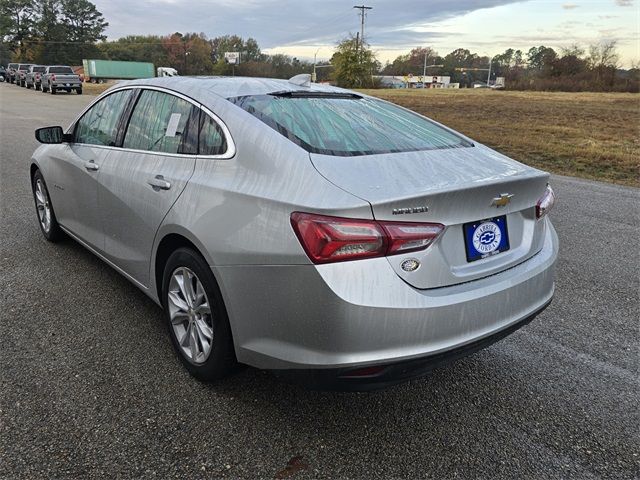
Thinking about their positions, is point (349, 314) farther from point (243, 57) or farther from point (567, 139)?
point (243, 57)

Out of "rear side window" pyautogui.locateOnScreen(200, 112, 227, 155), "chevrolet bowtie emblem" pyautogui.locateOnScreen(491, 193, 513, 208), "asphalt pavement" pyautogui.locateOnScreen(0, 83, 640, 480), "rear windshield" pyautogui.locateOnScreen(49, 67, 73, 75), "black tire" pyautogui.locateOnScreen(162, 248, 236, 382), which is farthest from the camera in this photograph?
"rear windshield" pyautogui.locateOnScreen(49, 67, 73, 75)

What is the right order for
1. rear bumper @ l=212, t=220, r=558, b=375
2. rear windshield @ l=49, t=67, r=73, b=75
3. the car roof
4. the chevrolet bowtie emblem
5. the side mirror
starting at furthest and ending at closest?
rear windshield @ l=49, t=67, r=73, b=75
the side mirror
the car roof
the chevrolet bowtie emblem
rear bumper @ l=212, t=220, r=558, b=375

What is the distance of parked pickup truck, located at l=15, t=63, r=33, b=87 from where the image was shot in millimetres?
46562

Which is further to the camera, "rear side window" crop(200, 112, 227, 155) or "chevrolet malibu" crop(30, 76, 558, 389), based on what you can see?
"rear side window" crop(200, 112, 227, 155)

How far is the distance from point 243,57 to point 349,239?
396ft

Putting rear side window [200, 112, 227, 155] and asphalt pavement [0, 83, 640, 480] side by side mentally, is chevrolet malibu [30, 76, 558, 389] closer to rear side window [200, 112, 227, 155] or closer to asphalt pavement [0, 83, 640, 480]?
rear side window [200, 112, 227, 155]

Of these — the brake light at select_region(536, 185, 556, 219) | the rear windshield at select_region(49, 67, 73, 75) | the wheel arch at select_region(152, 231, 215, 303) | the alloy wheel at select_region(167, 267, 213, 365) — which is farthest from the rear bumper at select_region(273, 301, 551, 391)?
the rear windshield at select_region(49, 67, 73, 75)

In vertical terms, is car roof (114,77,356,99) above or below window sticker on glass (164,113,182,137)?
above

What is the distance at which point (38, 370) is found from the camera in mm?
2975

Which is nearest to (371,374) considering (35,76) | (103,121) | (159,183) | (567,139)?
(159,183)

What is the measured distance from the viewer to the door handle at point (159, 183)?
2.94 metres

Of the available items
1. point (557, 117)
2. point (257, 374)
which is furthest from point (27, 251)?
point (557, 117)

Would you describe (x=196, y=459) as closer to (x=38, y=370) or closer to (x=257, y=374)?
(x=257, y=374)

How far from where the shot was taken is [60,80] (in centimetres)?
3553
